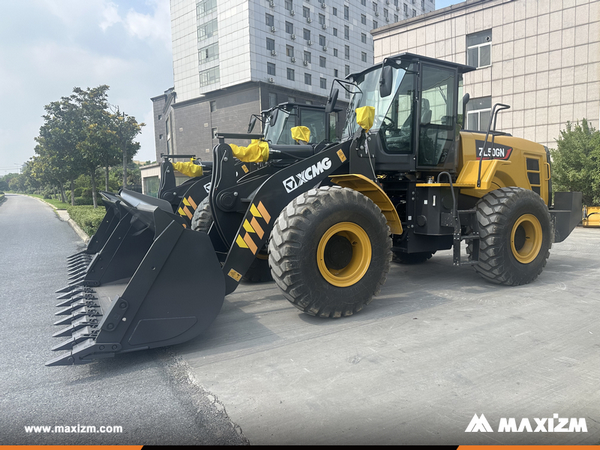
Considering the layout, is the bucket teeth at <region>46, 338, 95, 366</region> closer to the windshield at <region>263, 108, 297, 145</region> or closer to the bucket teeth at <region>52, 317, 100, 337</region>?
the bucket teeth at <region>52, 317, 100, 337</region>

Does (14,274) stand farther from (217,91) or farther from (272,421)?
(217,91)

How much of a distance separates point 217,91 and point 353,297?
3584 cm

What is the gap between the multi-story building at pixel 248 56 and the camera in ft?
114

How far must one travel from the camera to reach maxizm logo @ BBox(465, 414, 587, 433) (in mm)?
2547

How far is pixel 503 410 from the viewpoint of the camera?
2.74 m

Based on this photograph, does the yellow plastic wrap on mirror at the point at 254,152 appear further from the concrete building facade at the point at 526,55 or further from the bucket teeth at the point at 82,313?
the concrete building facade at the point at 526,55

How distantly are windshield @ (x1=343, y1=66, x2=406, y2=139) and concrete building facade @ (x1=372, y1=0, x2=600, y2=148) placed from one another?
16.1m

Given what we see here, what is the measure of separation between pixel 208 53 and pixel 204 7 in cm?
426

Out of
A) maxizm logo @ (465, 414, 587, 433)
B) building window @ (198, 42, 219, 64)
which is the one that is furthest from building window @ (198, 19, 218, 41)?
maxizm logo @ (465, 414, 587, 433)

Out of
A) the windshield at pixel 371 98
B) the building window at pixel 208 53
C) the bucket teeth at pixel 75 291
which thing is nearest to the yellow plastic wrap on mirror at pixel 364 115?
the windshield at pixel 371 98

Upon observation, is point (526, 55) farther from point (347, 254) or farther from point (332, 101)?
point (347, 254)

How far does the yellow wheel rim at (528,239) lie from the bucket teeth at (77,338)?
5522mm

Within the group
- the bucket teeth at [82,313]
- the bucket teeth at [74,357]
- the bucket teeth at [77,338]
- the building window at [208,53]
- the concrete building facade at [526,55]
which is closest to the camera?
Result: the bucket teeth at [74,357]

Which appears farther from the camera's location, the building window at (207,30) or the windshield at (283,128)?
the building window at (207,30)
